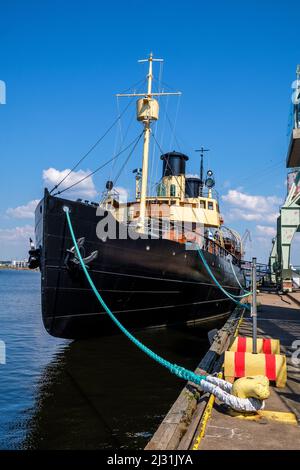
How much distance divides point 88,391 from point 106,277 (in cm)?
379

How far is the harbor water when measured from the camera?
6.30 metres

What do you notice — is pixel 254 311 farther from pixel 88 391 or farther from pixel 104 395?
pixel 88 391

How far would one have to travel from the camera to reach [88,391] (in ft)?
27.5

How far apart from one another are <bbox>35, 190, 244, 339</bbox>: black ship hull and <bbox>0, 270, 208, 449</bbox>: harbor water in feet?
3.02

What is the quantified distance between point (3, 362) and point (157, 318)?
5.36 metres

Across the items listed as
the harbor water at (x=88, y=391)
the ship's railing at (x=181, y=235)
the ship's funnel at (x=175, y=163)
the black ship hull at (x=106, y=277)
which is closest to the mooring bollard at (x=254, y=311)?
the harbor water at (x=88, y=391)

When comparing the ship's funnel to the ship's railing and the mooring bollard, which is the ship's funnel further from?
the mooring bollard

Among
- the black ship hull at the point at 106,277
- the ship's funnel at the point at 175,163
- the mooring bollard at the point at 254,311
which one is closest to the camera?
the mooring bollard at the point at 254,311

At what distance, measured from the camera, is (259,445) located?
13.2 feet

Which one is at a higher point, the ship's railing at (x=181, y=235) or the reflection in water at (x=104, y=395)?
the ship's railing at (x=181, y=235)

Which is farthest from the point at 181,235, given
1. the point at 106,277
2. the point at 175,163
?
the point at 175,163

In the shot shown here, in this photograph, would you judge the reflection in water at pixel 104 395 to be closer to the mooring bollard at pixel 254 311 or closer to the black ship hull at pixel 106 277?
the black ship hull at pixel 106 277

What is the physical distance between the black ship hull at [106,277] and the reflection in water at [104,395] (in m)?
0.91

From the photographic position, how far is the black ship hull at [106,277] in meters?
10.5
